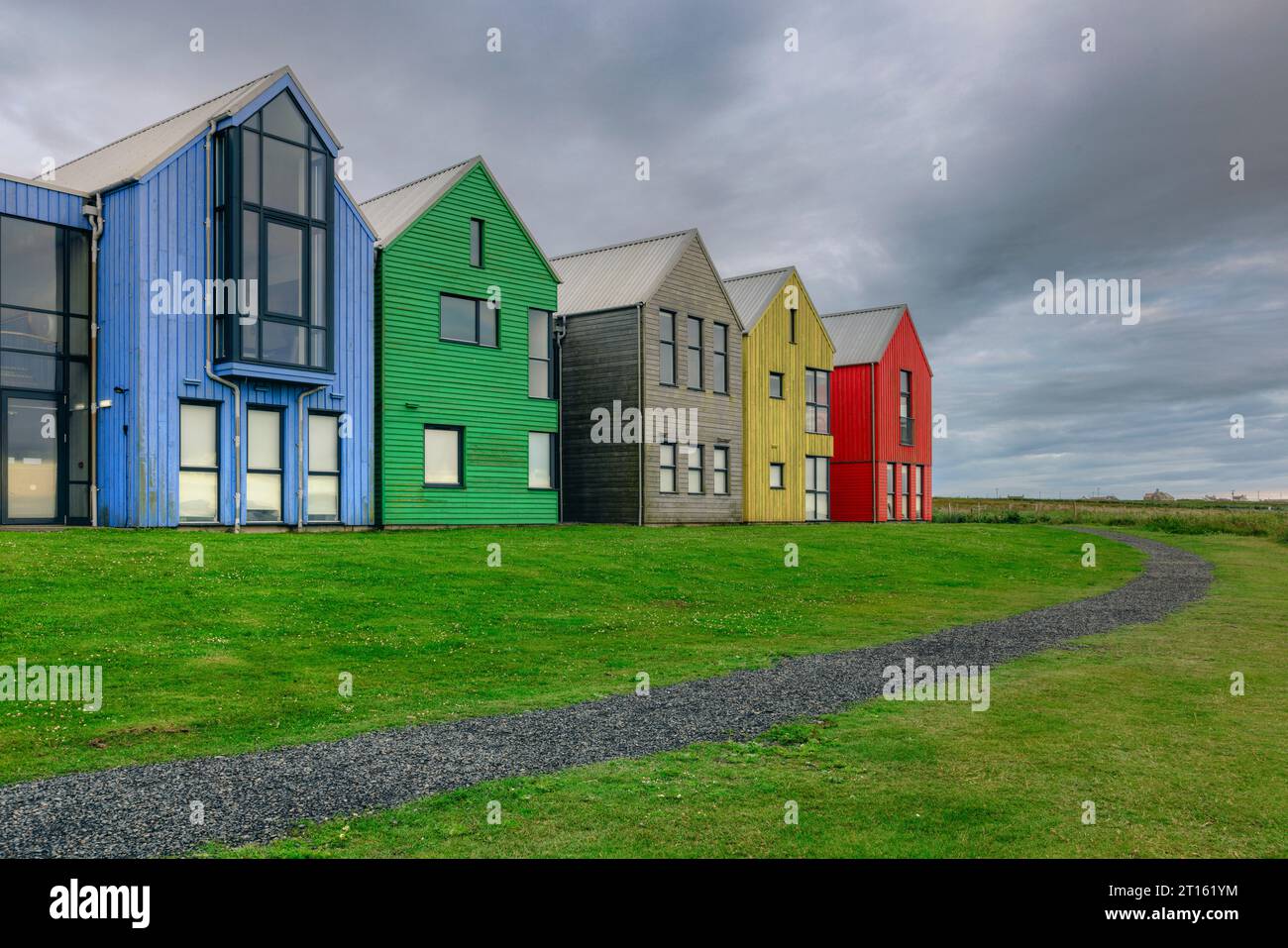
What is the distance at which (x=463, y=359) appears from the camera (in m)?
31.4

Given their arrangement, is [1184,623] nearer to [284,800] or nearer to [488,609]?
[488,609]

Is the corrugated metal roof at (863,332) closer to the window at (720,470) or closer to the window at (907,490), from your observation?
the window at (907,490)

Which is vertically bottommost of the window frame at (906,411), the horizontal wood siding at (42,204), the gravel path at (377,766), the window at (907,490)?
the gravel path at (377,766)

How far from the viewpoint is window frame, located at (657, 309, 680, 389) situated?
36375mm

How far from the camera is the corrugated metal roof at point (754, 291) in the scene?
41759mm

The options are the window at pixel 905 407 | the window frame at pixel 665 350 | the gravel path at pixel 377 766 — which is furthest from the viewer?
the window at pixel 905 407

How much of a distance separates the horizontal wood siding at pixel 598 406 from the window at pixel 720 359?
16.0ft

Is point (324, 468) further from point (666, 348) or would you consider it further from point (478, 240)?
point (666, 348)

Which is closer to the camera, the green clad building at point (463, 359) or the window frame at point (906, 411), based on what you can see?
the green clad building at point (463, 359)

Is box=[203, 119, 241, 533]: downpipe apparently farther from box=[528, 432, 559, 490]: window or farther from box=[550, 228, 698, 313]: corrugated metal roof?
box=[550, 228, 698, 313]: corrugated metal roof

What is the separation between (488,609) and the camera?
662 inches

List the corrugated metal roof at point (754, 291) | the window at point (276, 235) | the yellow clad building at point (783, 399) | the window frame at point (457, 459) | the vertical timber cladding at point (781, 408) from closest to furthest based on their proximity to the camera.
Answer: the window at point (276, 235), the window frame at point (457, 459), the vertical timber cladding at point (781, 408), the yellow clad building at point (783, 399), the corrugated metal roof at point (754, 291)

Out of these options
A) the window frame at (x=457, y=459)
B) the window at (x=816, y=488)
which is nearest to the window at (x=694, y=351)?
the window at (x=816, y=488)

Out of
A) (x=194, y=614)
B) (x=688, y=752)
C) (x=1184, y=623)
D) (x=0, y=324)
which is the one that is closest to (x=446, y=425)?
(x=0, y=324)
